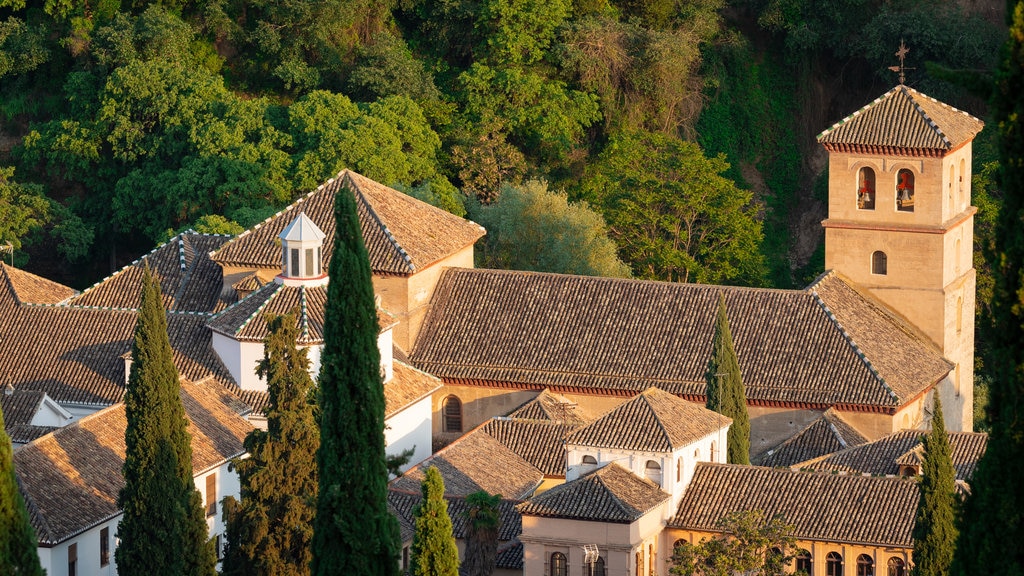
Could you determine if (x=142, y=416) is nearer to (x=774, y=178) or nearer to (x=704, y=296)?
Answer: (x=704, y=296)

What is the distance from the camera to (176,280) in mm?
64938

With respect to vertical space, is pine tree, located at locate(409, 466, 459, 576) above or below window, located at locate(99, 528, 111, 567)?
above

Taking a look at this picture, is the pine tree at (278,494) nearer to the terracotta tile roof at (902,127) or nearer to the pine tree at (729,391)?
the pine tree at (729,391)

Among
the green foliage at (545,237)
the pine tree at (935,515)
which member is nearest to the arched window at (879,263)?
the green foliage at (545,237)

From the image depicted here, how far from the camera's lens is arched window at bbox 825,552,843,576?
50719mm

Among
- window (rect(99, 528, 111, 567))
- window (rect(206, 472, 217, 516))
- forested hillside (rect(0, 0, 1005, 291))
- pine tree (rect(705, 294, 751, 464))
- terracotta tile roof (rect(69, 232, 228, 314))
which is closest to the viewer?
window (rect(99, 528, 111, 567))

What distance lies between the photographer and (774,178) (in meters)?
88.4

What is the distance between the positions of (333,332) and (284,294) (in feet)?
65.2

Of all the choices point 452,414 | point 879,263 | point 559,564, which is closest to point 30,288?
point 452,414

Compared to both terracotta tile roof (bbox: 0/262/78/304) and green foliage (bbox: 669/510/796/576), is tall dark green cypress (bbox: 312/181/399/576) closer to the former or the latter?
green foliage (bbox: 669/510/796/576)

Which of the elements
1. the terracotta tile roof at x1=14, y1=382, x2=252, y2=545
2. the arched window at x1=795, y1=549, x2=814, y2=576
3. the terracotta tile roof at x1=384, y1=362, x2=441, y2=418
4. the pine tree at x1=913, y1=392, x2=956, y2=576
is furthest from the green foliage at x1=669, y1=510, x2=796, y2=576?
the terracotta tile roof at x1=14, y1=382, x2=252, y2=545

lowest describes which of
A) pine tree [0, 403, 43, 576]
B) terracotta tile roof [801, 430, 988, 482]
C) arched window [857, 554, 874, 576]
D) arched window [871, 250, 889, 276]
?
arched window [857, 554, 874, 576]

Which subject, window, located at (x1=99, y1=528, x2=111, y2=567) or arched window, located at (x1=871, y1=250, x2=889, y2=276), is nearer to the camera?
window, located at (x1=99, y1=528, x2=111, y2=567)

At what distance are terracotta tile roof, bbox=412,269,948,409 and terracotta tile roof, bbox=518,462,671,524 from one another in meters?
9.45
